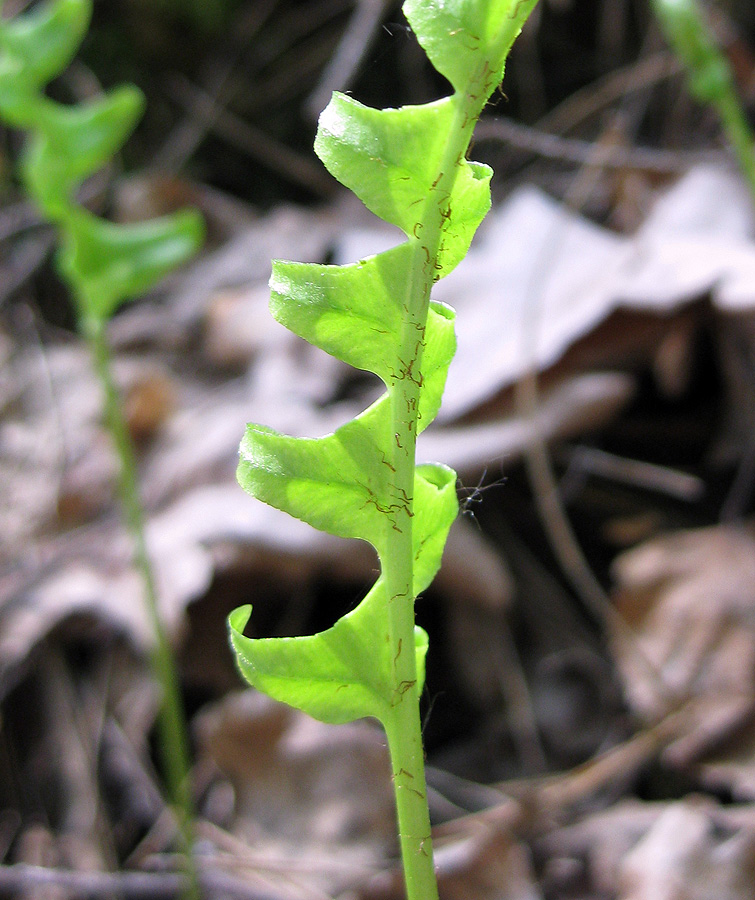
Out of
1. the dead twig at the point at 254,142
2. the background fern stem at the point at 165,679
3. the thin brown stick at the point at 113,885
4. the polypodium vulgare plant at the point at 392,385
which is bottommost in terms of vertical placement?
the thin brown stick at the point at 113,885

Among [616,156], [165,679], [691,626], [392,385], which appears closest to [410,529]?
[392,385]

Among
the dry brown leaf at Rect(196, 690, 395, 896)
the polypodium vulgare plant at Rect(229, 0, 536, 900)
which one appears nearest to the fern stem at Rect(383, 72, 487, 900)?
the polypodium vulgare plant at Rect(229, 0, 536, 900)

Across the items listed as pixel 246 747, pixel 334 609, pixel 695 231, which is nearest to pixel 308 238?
pixel 695 231

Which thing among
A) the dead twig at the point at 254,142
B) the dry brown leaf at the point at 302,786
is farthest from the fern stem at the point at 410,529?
the dead twig at the point at 254,142

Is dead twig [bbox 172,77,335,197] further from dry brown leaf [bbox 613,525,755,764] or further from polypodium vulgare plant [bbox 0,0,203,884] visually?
dry brown leaf [bbox 613,525,755,764]

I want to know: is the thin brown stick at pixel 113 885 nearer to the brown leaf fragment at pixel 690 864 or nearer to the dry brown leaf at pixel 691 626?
the brown leaf fragment at pixel 690 864

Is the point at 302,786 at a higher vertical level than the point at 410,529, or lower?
lower

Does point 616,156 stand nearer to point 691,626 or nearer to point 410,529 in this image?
point 691,626

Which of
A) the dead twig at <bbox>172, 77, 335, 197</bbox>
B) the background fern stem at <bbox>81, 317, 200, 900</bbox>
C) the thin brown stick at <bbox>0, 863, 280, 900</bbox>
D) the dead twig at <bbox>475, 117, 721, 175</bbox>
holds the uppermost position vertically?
the dead twig at <bbox>475, 117, 721, 175</bbox>
